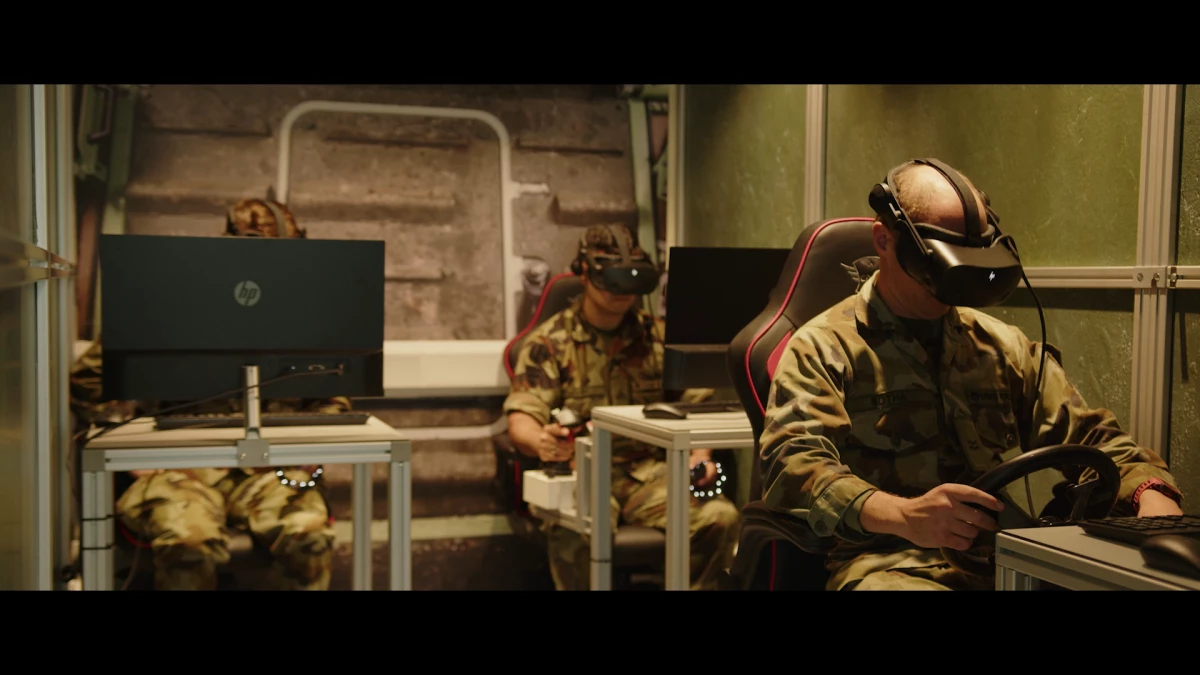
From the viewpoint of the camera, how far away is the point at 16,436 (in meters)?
1.99

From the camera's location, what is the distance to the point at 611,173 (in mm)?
4695

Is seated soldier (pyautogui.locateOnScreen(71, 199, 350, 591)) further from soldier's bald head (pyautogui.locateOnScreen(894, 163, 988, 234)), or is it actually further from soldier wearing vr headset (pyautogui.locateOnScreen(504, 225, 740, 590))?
soldier's bald head (pyautogui.locateOnScreen(894, 163, 988, 234))

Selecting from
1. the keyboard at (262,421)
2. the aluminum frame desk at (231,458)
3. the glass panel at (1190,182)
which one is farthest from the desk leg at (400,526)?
the glass panel at (1190,182)

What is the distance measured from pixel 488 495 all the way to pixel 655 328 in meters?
1.31

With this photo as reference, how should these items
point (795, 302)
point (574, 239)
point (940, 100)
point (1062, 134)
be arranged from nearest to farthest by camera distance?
point (795, 302) < point (1062, 134) < point (940, 100) < point (574, 239)

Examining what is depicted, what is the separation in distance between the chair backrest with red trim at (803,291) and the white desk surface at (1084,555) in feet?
2.45

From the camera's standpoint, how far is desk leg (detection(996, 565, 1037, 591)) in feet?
3.95

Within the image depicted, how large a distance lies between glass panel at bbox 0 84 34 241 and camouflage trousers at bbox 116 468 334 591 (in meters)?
0.85

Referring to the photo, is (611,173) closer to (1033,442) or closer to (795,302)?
(795,302)

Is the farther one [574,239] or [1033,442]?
[574,239]

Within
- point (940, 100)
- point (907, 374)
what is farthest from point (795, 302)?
point (940, 100)

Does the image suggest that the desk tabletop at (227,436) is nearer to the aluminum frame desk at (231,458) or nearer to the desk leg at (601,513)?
the aluminum frame desk at (231,458)

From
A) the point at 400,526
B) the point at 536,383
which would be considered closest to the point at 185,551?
the point at 400,526
